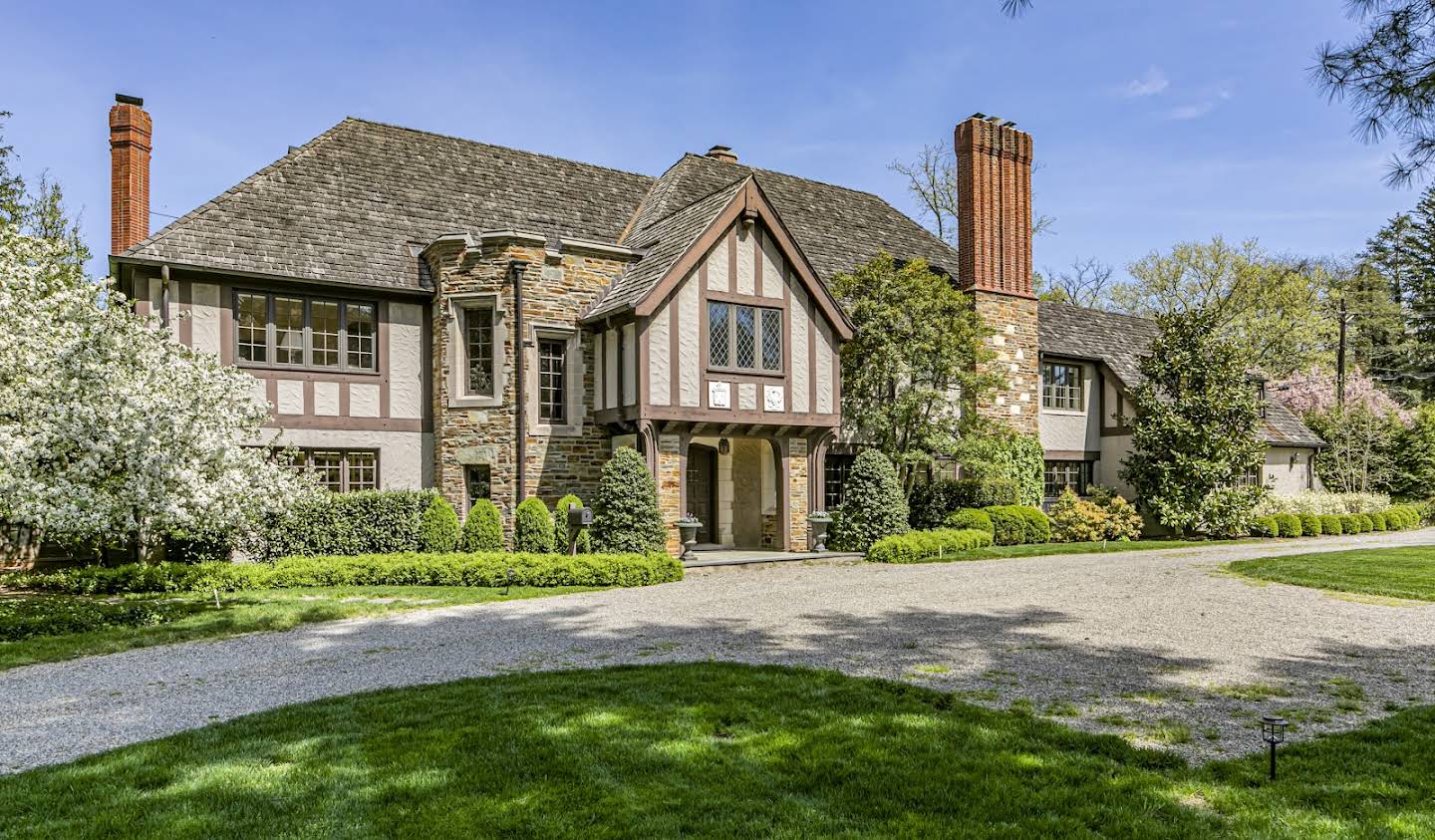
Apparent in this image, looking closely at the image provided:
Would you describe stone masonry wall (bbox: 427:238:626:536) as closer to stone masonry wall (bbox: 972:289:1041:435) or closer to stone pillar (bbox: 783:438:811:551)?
stone pillar (bbox: 783:438:811:551)

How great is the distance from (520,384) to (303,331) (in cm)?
433

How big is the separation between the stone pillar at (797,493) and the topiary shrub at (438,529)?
6694mm

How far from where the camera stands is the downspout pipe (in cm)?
1747

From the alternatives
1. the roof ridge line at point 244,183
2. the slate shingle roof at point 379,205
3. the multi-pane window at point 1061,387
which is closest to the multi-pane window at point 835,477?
the multi-pane window at point 1061,387

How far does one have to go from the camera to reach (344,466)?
58.4 feet

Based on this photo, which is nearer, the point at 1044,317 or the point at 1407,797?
the point at 1407,797

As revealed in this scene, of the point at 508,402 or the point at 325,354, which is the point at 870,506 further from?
the point at 325,354

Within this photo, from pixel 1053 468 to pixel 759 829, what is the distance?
23568 mm

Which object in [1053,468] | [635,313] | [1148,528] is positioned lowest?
[1148,528]

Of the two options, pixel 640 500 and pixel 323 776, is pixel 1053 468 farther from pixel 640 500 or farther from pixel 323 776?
pixel 323 776

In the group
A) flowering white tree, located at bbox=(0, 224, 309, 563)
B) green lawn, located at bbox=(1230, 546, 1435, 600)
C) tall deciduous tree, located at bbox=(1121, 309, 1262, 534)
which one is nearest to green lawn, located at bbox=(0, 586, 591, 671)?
flowering white tree, located at bbox=(0, 224, 309, 563)

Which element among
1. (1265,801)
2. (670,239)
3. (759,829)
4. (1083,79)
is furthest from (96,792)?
(670,239)

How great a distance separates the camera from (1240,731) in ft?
19.4

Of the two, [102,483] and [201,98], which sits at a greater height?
[201,98]
